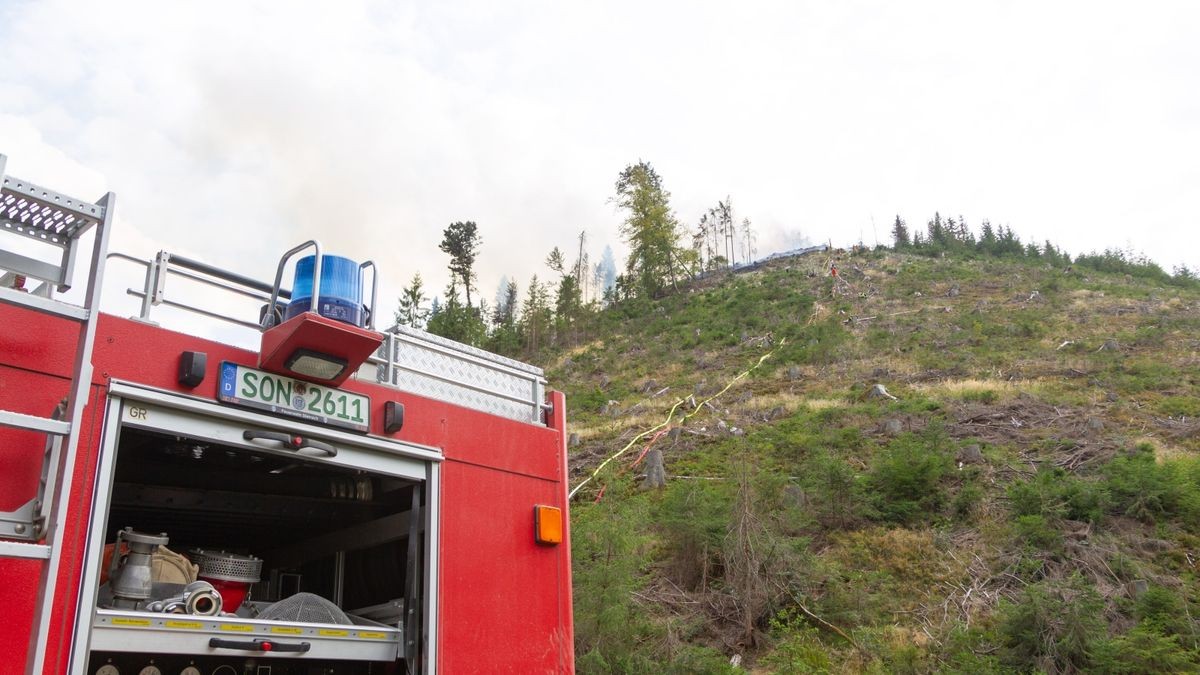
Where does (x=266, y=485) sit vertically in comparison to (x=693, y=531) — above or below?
below

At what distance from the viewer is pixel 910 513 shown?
1513 centimetres

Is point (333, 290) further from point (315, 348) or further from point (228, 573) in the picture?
point (228, 573)

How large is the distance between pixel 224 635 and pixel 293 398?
109 centimetres

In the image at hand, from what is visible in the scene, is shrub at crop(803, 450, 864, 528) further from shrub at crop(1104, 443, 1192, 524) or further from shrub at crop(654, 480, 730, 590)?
shrub at crop(1104, 443, 1192, 524)

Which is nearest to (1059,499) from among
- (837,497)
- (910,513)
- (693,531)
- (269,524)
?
(910,513)

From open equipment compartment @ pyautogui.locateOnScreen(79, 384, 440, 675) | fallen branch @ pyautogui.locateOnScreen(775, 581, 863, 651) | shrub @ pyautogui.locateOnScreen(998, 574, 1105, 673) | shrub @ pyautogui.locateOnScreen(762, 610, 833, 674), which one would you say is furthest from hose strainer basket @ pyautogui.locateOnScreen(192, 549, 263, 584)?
shrub @ pyautogui.locateOnScreen(998, 574, 1105, 673)

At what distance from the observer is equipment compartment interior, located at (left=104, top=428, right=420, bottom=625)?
4.91m

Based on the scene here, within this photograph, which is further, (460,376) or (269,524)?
(269,524)

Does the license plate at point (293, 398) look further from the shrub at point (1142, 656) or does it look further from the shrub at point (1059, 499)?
the shrub at point (1059, 499)

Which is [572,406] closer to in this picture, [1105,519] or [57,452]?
[1105,519]

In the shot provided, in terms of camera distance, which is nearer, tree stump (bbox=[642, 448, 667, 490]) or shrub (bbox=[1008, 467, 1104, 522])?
shrub (bbox=[1008, 467, 1104, 522])

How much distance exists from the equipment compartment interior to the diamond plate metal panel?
0.56 m

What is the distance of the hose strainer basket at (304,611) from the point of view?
14.8 ft

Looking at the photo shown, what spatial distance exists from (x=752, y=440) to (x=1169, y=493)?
28.5 ft
